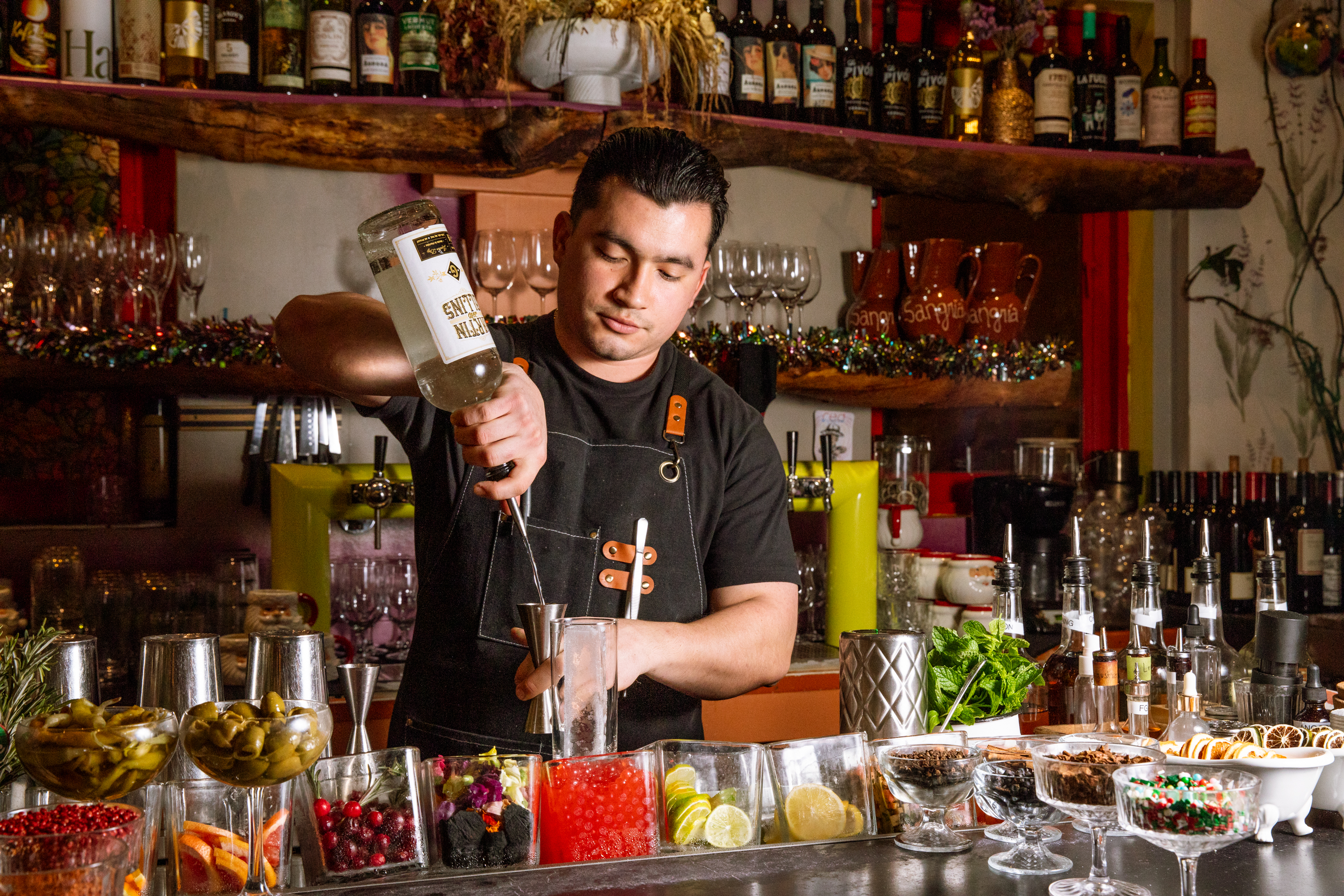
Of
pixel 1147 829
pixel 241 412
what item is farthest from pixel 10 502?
pixel 1147 829

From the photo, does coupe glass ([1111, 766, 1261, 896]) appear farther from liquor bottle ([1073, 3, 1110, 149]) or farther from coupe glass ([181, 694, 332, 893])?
liquor bottle ([1073, 3, 1110, 149])

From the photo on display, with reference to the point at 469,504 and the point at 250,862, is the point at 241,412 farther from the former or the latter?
the point at 250,862

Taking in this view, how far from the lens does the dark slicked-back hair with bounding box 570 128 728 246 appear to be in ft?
5.98

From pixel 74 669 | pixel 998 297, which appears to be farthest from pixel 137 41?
pixel 998 297

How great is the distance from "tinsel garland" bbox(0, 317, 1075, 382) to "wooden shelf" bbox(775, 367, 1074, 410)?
0.04m

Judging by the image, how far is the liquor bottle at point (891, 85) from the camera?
11.8 ft

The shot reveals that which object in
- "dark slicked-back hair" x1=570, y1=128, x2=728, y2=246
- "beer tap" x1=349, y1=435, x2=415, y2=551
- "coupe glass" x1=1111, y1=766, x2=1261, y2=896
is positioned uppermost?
"dark slicked-back hair" x1=570, y1=128, x2=728, y2=246

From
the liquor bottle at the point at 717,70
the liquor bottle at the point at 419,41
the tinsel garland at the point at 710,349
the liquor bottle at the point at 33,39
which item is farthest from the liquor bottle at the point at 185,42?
the liquor bottle at the point at 717,70

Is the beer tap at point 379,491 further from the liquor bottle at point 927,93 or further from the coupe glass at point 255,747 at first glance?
the liquor bottle at point 927,93

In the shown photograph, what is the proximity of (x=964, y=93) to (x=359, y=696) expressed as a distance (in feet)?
9.56

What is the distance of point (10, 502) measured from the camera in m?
3.20

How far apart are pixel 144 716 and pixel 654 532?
984mm

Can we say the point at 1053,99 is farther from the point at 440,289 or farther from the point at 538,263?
the point at 440,289

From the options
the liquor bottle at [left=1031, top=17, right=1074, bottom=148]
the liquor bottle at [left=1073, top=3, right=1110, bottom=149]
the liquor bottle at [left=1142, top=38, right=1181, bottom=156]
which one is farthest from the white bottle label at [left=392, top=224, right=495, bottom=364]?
the liquor bottle at [left=1142, top=38, right=1181, bottom=156]
